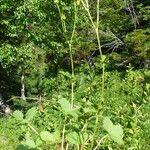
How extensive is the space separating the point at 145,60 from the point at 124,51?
1704mm

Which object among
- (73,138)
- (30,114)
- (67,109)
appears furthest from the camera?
(30,114)

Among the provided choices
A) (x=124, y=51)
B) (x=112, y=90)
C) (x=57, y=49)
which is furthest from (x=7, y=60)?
(x=124, y=51)

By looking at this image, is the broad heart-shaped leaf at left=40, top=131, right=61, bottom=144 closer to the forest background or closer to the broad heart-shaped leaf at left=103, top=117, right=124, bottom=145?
the forest background

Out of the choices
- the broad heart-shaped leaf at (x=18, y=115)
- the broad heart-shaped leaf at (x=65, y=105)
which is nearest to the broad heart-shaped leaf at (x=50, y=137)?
the broad heart-shaped leaf at (x=65, y=105)

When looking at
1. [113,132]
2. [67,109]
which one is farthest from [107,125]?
[67,109]

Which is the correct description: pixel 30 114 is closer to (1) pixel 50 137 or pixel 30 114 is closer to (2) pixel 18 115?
(2) pixel 18 115

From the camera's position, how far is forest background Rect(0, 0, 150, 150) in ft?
5.14

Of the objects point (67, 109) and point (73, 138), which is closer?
point (73, 138)

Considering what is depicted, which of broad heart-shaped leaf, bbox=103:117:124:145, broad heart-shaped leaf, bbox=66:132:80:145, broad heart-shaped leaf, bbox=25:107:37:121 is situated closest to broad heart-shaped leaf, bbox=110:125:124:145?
broad heart-shaped leaf, bbox=103:117:124:145

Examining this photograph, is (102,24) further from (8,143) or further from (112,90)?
(8,143)

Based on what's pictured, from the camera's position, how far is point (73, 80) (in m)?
1.58

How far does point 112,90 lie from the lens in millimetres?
19078

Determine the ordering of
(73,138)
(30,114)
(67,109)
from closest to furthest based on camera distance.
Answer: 1. (73,138)
2. (67,109)
3. (30,114)

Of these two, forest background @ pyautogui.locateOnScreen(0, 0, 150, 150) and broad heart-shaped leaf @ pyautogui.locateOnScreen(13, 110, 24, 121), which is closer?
forest background @ pyautogui.locateOnScreen(0, 0, 150, 150)
